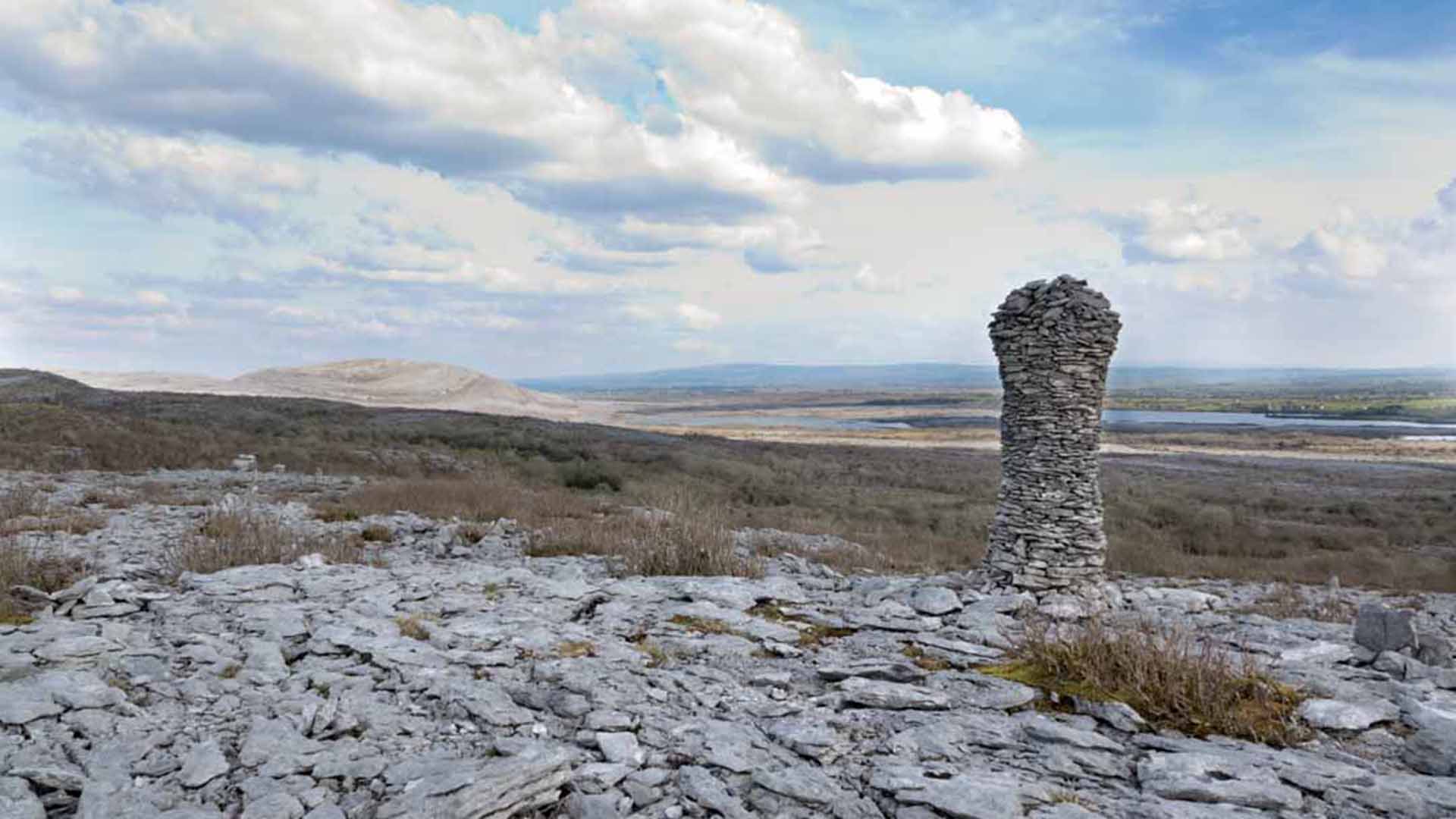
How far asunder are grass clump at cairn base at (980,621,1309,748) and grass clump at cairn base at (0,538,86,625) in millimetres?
9342

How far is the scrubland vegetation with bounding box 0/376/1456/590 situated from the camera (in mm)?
18766

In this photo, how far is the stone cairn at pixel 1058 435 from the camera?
13.0 m

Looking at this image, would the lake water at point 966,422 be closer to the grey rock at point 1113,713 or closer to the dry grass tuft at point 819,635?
the dry grass tuft at point 819,635

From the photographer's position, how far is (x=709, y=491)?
1255 inches

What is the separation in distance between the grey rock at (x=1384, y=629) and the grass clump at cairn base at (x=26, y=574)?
1339 cm

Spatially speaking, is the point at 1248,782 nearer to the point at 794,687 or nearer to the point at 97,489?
the point at 794,687

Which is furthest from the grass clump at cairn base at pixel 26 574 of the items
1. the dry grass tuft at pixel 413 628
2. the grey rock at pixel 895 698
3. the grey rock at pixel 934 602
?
the grey rock at pixel 934 602

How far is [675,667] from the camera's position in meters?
7.27

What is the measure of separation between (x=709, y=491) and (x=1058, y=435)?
1981 cm

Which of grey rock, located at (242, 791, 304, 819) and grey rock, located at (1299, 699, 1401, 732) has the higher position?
grey rock, located at (242, 791, 304, 819)

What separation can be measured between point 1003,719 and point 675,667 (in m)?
2.73

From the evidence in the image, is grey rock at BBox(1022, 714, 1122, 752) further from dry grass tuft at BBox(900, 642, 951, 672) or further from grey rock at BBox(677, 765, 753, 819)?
grey rock at BBox(677, 765, 753, 819)

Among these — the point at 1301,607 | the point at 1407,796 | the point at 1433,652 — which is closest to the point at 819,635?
the point at 1407,796

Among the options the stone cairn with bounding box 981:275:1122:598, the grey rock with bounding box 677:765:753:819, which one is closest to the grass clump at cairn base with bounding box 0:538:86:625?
the grey rock with bounding box 677:765:753:819
